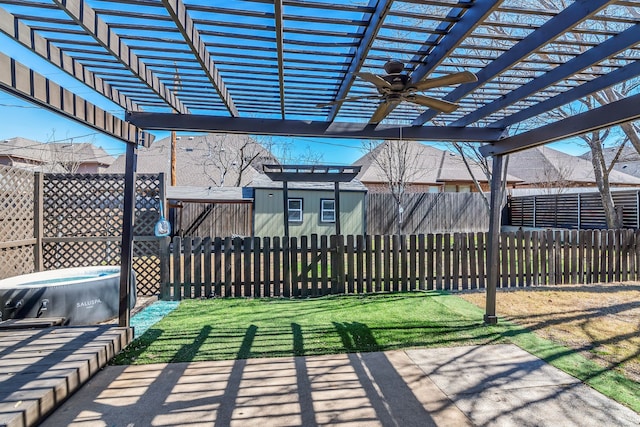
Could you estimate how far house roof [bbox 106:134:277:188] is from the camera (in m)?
20.4

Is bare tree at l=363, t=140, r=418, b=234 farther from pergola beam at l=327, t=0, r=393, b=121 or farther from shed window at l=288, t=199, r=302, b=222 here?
pergola beam at l=327, t=0, r=393, b=121

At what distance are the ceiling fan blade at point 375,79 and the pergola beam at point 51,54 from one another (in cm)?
238

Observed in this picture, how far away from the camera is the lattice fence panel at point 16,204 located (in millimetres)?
4602

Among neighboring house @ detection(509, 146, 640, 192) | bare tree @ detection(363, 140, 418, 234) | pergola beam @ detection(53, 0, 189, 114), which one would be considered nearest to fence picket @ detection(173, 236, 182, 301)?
pergola beam @ detection(53, 0, 189, 114)

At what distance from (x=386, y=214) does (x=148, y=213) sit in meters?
10.6

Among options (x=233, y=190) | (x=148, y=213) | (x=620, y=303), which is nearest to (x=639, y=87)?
(x=620, y=303)

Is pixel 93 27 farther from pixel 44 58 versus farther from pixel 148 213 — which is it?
pixel 148 213

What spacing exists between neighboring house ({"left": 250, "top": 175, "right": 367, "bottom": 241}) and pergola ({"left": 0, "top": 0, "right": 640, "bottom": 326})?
30.6 feet

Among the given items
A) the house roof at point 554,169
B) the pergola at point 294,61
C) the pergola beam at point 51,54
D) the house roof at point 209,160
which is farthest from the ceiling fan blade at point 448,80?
the house roof at point 554,169

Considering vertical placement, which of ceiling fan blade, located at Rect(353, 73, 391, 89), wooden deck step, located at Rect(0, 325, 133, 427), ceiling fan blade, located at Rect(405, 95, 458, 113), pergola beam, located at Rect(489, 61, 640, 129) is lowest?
wooden deck step, located at Rect(0, 325, 133, 427)

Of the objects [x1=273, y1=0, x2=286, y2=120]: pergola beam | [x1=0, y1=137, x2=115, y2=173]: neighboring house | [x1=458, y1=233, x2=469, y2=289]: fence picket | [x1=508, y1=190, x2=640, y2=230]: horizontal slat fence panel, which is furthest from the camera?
[x1=0, y1=137, x2=115, y2=173]: neighboring house

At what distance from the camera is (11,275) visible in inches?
187

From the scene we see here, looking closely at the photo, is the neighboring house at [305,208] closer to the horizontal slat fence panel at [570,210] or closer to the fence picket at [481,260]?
the horizontal slat fence panel at [570,210]

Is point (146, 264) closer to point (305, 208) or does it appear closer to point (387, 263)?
point (387, 263)
